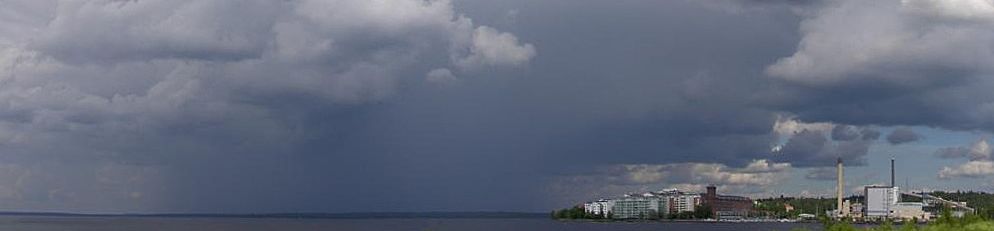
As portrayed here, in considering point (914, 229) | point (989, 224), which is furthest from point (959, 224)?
point (914, 229)

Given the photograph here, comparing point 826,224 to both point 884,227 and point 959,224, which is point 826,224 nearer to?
point 884,227

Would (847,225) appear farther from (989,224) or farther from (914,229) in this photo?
(989,224)

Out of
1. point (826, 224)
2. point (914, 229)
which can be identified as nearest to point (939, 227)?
point (914, 229)

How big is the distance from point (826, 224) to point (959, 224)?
10.8m

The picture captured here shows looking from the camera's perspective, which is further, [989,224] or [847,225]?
[989,224]

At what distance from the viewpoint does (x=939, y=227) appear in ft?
205

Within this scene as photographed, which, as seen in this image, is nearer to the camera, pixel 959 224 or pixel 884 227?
pixel 884 227

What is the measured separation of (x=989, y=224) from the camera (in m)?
64.2

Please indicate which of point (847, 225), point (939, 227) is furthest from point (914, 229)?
point (847, 225)

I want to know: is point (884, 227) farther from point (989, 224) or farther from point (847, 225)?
point (989, 224)

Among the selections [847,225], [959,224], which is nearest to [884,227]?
[847,225]

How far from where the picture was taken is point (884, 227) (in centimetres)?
5912

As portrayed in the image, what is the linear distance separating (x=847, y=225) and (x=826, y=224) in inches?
90.3

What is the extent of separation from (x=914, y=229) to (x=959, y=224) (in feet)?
18.9
